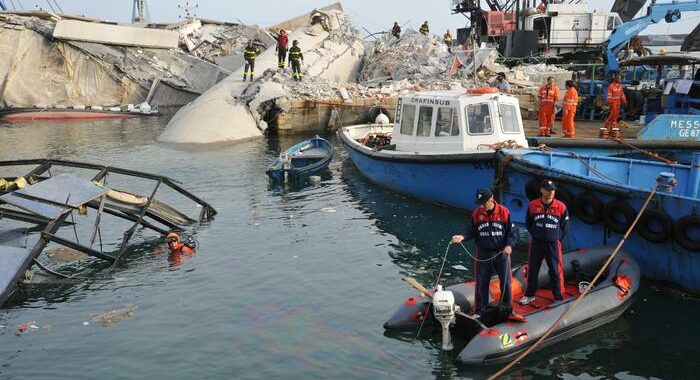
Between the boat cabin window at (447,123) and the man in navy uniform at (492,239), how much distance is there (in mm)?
6998

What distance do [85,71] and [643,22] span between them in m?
29.9

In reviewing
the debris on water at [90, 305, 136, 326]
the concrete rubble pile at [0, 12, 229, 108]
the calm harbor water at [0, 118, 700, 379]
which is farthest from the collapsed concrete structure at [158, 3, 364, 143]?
the debris on water at [90, 305, 136, 326]

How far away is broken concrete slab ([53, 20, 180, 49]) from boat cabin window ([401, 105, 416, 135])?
1063 inches

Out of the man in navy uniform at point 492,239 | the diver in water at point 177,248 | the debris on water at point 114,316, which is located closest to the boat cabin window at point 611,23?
the diver in water at point 177,248

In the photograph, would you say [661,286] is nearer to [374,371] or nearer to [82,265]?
[374,371]

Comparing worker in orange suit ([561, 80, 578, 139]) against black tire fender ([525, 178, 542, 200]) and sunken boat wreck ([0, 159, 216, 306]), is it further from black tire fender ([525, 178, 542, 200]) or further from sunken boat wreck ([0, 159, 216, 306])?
sunken boat wreck ([0, 159, 216, 306])

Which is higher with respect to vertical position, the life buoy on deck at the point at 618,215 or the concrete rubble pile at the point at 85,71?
the concrete rubble pile at the point at 85,71

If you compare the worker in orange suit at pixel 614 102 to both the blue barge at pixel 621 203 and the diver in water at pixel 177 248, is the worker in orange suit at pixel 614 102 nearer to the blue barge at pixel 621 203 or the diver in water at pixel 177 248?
the blue barge at pixel 621 203

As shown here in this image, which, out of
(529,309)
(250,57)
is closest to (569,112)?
(529,309)

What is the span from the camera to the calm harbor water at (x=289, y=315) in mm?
8508

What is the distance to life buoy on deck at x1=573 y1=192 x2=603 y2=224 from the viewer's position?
11.4 m

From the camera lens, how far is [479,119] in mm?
15664

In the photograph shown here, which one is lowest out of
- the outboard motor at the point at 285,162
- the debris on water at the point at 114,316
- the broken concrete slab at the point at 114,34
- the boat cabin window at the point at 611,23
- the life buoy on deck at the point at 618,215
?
the debris on water at the point at 114,316

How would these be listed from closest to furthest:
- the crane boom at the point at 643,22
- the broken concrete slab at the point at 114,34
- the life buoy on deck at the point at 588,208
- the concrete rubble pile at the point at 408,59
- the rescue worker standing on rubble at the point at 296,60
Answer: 1. the life buoy on deck at the point at 588,208
2. the crane boom at the point at 643,22
3. the rescue worker standing on rubble at the point at 296,60
4. the concrete rubble pile at the point at 408,59
5. the broken concrete slab at the point at 114,34
